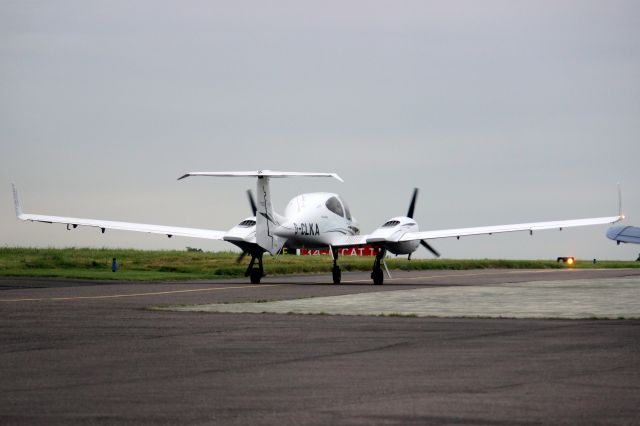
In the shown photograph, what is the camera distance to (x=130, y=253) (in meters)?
78.1

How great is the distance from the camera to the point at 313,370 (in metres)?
14.2

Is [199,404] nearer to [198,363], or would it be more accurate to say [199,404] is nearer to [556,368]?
[198,363]

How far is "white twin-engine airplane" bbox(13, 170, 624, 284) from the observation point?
44500mm

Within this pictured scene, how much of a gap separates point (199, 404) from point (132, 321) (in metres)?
12.3

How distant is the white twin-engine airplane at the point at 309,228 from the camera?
146 feet

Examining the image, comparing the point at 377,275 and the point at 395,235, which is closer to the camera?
the point at 377,275

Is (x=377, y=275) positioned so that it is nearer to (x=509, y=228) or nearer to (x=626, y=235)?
(x=509, y=228)

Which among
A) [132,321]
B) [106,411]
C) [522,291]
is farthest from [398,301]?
[106,411]

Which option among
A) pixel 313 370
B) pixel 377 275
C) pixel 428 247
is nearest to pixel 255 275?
pixel 377 275

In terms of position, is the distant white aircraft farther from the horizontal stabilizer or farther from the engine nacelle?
the horizontal stabilizer

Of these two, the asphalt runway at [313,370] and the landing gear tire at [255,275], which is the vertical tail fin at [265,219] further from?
the asphalt runway at [313,370]

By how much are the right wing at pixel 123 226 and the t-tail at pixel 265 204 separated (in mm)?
4480

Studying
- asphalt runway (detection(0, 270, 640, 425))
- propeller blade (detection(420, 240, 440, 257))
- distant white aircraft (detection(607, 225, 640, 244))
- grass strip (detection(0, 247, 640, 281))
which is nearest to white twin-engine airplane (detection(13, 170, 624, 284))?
propeller blade (detection(420, 240, 440, 257))

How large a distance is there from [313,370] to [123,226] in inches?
1420
